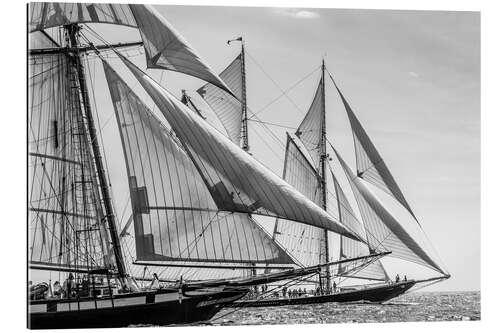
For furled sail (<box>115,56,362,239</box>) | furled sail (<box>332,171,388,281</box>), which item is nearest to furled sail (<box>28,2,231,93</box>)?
furled sail (<box>115,56,362,239</box>)

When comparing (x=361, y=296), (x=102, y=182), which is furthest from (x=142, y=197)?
(x=361, y=296)

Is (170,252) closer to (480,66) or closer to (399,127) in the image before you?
(399,127)

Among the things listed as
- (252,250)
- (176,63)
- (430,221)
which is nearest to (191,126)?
(176,63)

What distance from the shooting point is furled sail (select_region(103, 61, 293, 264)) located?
19875 millimetres

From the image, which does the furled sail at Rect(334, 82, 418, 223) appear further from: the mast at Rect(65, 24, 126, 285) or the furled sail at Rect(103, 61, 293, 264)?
the mast at Rect(65, 24, 126, 285)

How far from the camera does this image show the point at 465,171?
834 inches

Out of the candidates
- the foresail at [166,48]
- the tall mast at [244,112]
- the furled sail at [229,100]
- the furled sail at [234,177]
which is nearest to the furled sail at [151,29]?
the foresail at [166,48]

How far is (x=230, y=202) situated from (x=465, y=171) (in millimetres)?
4698

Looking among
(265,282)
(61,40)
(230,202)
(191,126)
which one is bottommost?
(265,282)

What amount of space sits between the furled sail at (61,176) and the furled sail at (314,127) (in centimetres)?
480

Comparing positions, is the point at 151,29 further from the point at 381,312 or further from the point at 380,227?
the point at 380,227

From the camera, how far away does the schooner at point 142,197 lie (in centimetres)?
1952

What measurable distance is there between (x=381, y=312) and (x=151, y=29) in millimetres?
7233

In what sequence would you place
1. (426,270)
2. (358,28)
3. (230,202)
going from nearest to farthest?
(230,202), (358,28), (426,270)
